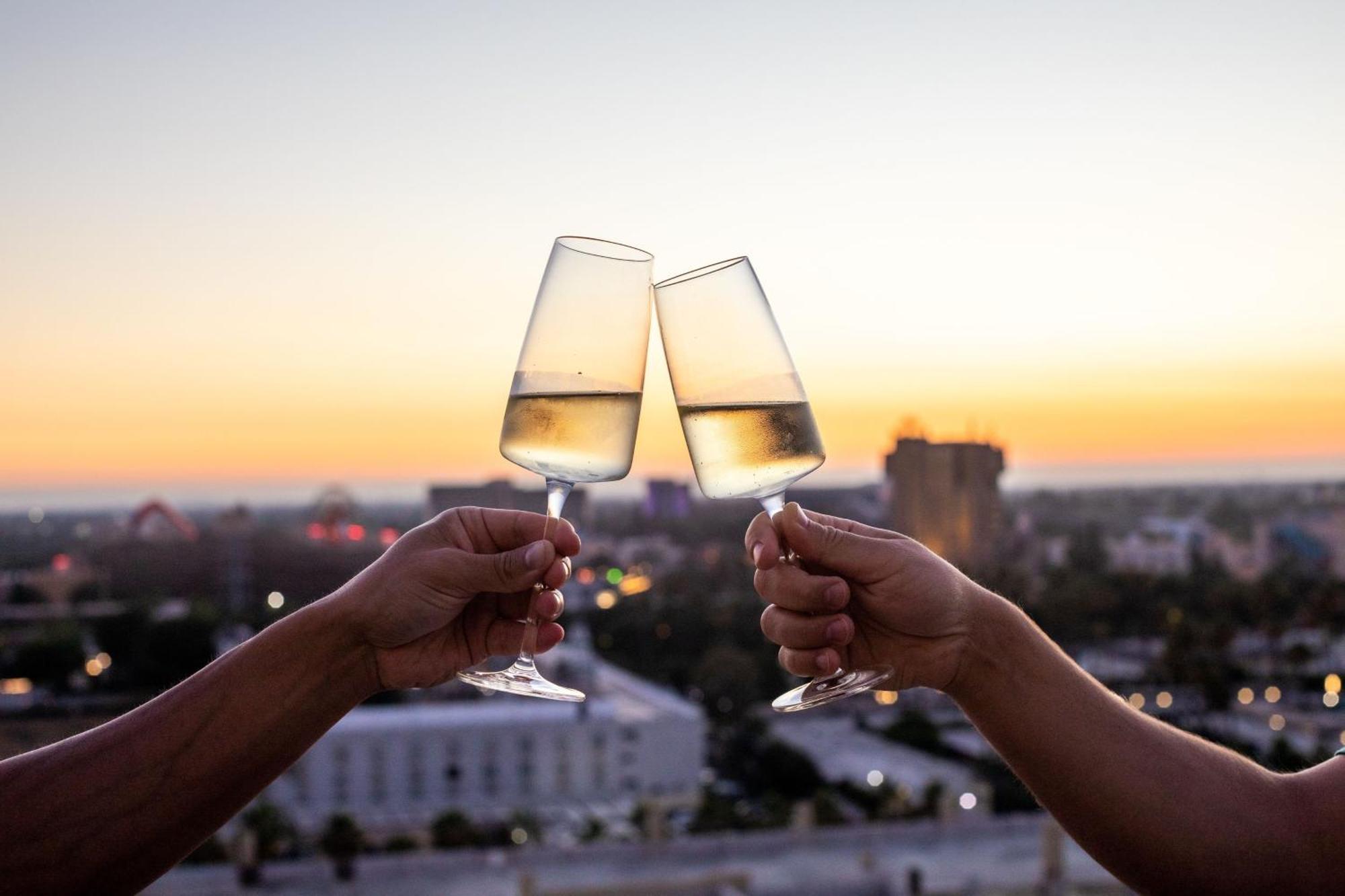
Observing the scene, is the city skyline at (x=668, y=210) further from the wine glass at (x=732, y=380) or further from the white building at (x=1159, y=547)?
the white building at (x=1159, y=547)

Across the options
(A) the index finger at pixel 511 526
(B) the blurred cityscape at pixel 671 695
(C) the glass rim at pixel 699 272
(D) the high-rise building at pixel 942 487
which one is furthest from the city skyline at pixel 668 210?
(B) the blurred cityscape at pixel 671 695

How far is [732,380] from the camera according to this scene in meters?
1.45

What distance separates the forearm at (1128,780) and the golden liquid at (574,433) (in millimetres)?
552

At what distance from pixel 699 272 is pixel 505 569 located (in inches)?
18.2

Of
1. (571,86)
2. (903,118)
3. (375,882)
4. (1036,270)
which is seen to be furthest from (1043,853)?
(571,86)

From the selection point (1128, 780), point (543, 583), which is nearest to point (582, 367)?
point (543, 583)

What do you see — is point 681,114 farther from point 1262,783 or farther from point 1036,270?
point 1036,270

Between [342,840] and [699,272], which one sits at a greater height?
[699,272]

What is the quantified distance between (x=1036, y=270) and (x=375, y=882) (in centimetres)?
1167

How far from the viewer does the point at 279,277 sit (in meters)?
12.8

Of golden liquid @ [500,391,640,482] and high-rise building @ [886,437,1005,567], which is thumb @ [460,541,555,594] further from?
high-rise building @ [886,437,1005,567]

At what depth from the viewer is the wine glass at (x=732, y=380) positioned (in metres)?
1.45

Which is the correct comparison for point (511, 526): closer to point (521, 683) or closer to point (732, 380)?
point (521, 683)

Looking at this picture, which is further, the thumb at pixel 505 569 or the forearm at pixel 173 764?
the thumb at pixel 505 569
